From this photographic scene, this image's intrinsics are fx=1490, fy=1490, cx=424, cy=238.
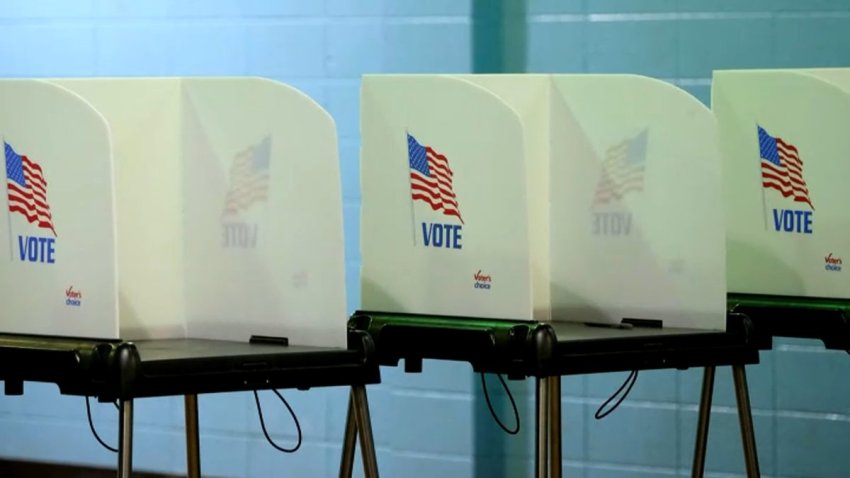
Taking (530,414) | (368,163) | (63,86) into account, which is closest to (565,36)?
(530,414)

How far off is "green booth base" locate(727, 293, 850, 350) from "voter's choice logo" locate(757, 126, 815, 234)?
133 mm

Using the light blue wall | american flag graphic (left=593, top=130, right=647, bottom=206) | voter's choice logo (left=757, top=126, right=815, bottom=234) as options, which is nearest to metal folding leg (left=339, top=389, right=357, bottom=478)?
american flag graphic (left=593, top=130, right=647, bottom=206)

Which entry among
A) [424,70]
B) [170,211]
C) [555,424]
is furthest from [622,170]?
[424,70]

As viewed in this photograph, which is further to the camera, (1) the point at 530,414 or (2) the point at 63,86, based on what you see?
(1) the point at 530,414

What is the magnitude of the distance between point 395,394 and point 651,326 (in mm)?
1366

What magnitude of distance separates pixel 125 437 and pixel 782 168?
1278 mm

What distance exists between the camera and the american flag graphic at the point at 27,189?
2.28 m

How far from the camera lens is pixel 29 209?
7.54 feet

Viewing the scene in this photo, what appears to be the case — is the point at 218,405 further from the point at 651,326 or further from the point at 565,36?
the point at 651,326

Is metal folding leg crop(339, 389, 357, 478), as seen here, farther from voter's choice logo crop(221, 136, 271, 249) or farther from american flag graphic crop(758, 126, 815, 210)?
american flag graphic crop(758, 126, 815, 210)

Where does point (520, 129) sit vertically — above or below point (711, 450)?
above

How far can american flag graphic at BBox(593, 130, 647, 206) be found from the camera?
2.54 metres

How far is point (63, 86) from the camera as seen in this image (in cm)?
246

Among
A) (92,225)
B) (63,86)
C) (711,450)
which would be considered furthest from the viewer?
(711,450)
